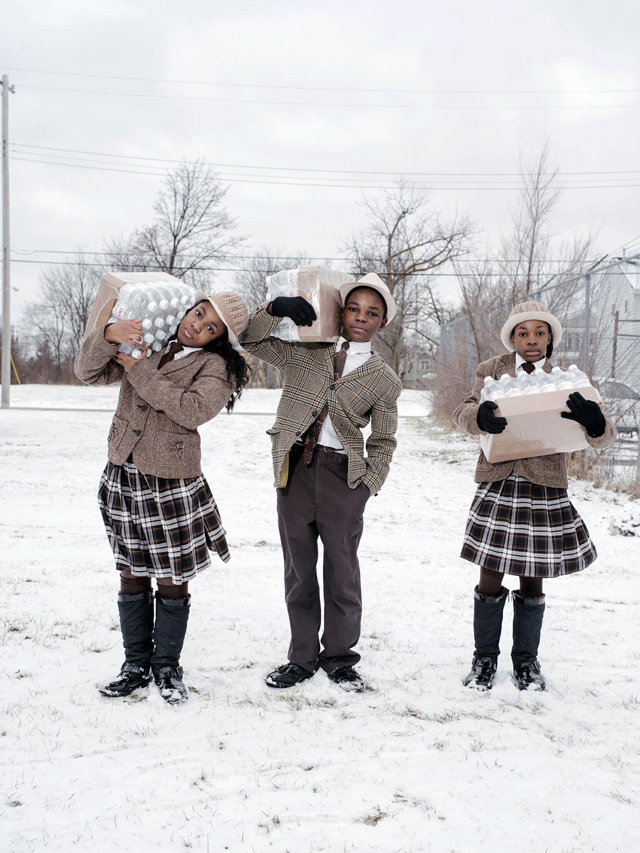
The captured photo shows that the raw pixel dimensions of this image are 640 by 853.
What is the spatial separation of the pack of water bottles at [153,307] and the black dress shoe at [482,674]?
2.04 meters

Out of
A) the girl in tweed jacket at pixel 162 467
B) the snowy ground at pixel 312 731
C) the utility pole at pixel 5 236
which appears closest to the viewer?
the snowy ground at pixel 312 731

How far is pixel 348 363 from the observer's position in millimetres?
3008

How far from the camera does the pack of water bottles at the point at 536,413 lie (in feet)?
8.90

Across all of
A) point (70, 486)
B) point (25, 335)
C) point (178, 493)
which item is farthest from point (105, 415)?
point (25, 335)

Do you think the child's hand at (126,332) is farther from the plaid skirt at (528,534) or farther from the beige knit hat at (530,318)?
the plaid skirt at (528,534)

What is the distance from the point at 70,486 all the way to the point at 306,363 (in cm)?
533

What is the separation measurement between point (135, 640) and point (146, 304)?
57.2 inches

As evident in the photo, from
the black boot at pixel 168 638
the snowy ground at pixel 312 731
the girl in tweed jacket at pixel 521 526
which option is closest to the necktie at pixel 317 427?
the girl in tweed jacket at pixel 521 526

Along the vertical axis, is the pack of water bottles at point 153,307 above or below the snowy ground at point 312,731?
above

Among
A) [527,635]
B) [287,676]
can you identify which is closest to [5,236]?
[287,676]

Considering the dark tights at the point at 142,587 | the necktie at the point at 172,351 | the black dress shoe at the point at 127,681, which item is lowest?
the black dress shoe at the point at 127,681

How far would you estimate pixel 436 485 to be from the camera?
880 centimetres

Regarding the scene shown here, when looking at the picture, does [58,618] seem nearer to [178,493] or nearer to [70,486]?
[178,493]

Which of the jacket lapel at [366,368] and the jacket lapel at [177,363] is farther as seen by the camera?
the jacket lapel at [366,368]
